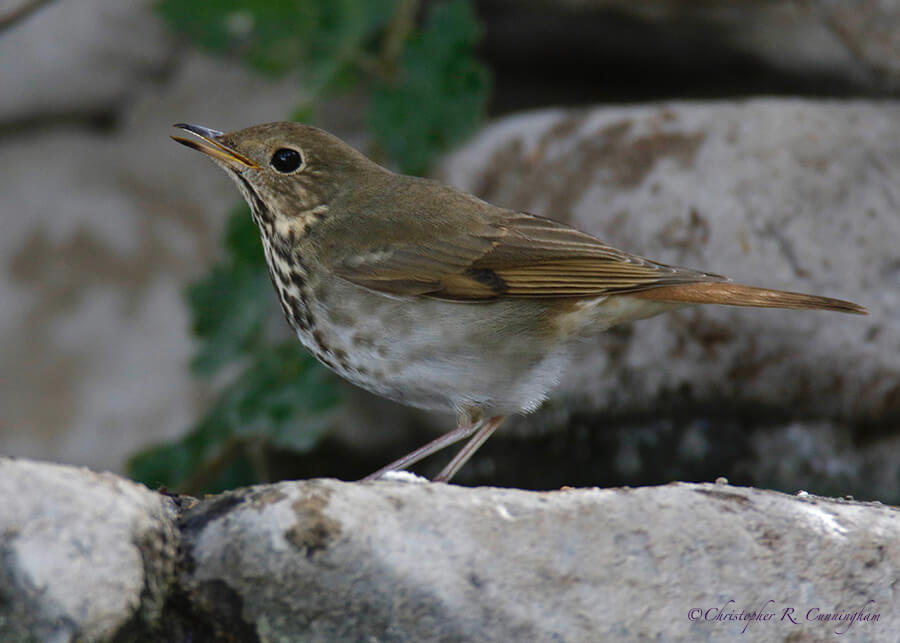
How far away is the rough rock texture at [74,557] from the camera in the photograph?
1.93m

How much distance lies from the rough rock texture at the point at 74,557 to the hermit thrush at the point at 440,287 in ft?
3.61

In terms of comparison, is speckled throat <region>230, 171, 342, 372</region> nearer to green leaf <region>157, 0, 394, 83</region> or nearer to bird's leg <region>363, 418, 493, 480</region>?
bird's leg <region>363, 418, 493, 480</region>

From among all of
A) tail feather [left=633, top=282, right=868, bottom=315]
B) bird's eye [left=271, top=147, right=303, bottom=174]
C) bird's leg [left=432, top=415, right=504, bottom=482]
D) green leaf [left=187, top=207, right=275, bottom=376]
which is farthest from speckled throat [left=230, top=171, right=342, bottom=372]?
green leaf [left=187, top=207, right=275, bottom=376]

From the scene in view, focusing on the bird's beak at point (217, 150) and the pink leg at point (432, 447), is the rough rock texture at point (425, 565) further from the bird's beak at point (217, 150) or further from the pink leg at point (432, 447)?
the bird's beak at point (217, 150)

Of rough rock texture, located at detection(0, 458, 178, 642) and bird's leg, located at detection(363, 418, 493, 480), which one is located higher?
rough rock texture, located at detection(0, 458, 178, 642)

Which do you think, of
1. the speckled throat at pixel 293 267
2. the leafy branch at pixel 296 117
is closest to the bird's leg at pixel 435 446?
the speckled throat at pixel 293 267

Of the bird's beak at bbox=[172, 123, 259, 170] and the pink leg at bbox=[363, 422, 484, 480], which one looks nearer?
the pink leg at bbox=[363, 422, 484, 480]

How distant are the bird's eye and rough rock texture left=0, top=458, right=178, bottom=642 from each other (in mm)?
1611

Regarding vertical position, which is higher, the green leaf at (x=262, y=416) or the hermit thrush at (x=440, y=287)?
the hermit thrush at (x=440, y=287)

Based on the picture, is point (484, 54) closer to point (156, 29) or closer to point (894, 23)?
point (156, 29)

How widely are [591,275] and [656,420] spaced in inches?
59.0

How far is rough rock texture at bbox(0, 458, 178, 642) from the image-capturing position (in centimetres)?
193

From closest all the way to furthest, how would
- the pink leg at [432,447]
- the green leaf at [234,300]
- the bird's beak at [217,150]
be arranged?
1. the pink leg at [432,447]
2. the bird's beak at [217,150]
3. the green leaf at [234,300]

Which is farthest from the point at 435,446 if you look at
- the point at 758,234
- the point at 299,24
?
the point at 299,24
